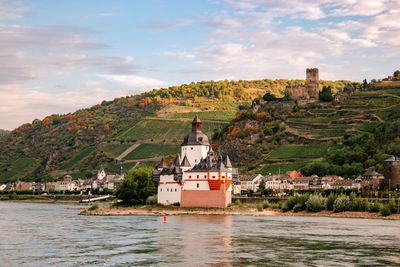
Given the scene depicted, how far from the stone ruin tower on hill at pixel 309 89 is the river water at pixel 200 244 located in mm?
116713

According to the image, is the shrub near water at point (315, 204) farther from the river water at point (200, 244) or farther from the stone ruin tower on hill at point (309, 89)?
the stone ruin tower on hill at point (309, 89)

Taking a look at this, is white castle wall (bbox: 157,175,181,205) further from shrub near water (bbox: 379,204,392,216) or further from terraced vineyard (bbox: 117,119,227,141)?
terraced vineyard (bbox: 117,119,227,141)

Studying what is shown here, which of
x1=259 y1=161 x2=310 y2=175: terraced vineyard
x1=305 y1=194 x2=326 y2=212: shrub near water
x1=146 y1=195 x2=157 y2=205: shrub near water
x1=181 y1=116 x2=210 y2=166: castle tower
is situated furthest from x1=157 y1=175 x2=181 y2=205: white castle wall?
x1=259 y1=161 x2=310 y2=175: terraced vineyard

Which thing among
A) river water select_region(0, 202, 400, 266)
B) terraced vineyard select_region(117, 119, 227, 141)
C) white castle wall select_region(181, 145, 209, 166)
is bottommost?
river water select_region(0, 202, 400, 266)

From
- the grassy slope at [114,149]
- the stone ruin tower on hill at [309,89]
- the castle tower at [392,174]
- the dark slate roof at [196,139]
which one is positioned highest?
the stone ruin tower on hill at [309,89]

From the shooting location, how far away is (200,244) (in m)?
41.1

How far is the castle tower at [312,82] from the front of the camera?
176m

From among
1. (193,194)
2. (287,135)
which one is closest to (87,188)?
(287,135)

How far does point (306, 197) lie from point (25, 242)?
43.7m

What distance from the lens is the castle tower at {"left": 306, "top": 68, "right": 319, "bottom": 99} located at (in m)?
176

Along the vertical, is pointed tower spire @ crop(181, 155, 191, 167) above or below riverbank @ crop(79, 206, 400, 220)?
above

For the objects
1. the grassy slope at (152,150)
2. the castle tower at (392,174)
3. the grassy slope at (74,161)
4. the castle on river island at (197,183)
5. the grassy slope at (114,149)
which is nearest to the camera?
the castle on river island at (197,183)

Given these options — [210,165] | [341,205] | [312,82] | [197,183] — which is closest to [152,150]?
[312,82]

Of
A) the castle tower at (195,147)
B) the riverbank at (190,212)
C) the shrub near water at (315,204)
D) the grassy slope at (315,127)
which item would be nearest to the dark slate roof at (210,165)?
the castle tower at (195,147)
